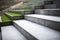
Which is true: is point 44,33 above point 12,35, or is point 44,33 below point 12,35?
above

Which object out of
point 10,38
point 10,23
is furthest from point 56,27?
point 10,23

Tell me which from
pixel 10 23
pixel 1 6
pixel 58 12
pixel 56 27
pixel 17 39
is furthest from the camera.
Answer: pixel 1 6

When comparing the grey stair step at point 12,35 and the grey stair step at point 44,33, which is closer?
the grey stair step at point 44,33

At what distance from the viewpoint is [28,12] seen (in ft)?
11.3

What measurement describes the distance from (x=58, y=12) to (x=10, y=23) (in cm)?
161

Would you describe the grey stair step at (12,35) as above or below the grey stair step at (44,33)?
below

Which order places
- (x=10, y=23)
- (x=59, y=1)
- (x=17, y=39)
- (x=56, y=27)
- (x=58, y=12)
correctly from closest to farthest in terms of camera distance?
(x=56, y=27) < (x=17, y=39) < (x=58, y=12) < (x=59, y=1) < (x=10, y=23)

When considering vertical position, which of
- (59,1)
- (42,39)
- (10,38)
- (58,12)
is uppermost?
(59,1)

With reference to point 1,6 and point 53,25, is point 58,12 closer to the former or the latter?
point 53,25

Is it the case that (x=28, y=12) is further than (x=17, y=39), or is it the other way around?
(x=28, y=12)

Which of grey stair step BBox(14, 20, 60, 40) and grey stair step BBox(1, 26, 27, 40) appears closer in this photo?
grey stair step BBox(14, 20, 60, 40)

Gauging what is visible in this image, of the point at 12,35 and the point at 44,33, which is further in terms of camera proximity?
the point at 12,35

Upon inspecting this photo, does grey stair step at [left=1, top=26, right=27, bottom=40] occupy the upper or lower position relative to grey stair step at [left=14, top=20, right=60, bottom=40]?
lower

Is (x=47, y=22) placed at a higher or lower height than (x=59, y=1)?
lower
